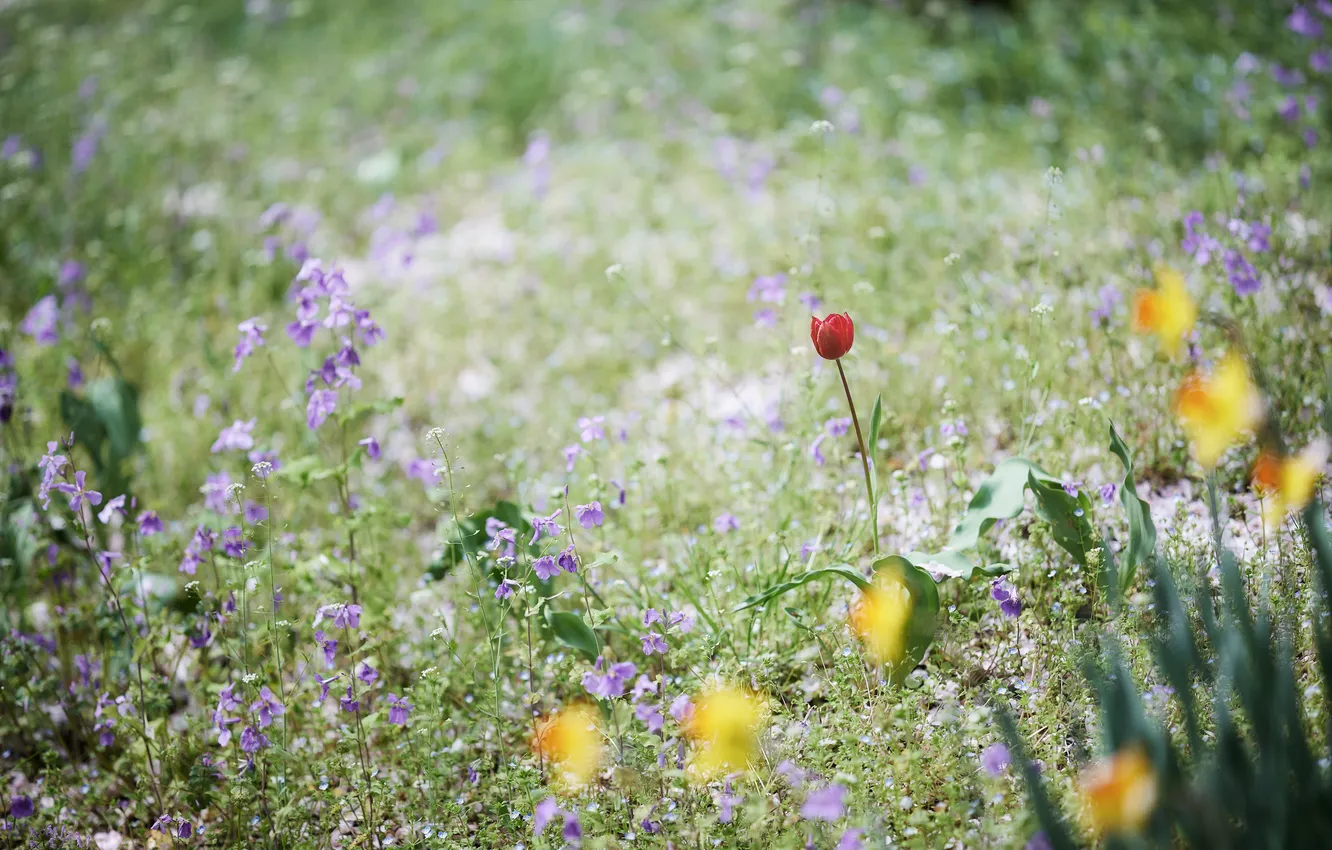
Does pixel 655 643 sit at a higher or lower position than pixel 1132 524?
higher

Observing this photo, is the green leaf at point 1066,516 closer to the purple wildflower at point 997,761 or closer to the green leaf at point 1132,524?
the green leaf at point 1132,524

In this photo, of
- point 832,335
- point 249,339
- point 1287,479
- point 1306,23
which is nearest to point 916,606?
point 832,335

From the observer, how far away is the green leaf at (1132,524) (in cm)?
188

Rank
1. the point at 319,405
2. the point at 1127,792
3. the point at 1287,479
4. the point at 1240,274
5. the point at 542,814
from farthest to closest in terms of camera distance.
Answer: the point at 1240,274, the point at 319,405, the point at 542,814, the point at 1287,479, the point at 1127,792

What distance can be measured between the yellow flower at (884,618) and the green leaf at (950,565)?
59mm

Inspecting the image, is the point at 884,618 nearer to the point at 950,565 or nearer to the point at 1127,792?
the point at 950,565

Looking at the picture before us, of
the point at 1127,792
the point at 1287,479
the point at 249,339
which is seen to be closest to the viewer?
the point at 1127,792

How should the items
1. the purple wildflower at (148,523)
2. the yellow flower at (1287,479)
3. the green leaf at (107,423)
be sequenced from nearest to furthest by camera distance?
the yellow flower at (1287,479), the purple wildflower at (148,523), the green leaf at (107,423)

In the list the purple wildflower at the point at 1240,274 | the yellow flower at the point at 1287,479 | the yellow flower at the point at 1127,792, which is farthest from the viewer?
the purple wildflower at the point at 1240,274

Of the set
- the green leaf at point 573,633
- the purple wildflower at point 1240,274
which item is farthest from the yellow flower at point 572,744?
the purple wildflower at point 1240,274

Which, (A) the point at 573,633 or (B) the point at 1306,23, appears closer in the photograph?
(A) the point at 573,633

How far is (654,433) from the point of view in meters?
3.21

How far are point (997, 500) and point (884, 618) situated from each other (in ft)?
1.42

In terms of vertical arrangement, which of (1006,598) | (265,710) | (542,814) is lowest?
(1006,598)
